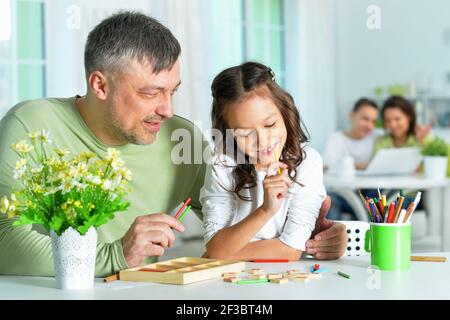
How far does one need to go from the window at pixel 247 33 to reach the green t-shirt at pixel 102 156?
439 centimetres

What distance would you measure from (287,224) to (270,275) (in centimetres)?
41

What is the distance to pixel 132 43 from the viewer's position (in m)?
2.02

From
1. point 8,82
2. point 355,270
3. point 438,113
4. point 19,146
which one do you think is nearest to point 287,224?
point 355,270

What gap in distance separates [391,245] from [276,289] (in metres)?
0.34

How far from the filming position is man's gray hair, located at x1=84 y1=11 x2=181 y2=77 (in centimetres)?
201

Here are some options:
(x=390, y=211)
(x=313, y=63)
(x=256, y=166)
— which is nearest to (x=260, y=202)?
(x=256, y=166)

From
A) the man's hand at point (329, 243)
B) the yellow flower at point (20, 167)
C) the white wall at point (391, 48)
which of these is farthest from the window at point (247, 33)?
the yellow flower at point (20, 167)

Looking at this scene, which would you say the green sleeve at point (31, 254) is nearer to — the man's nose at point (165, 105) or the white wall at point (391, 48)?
the man's nose at point (165, 105)

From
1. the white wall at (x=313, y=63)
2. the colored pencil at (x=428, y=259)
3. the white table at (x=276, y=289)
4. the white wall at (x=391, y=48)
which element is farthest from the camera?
the white wall at (x=391, y=48)

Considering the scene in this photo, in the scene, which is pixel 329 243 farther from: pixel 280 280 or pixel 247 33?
pixel 247 33

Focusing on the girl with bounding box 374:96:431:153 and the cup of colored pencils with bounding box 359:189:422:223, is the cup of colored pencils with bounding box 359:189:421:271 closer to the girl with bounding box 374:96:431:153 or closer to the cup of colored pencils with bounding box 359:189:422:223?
the cup of colored pencils with bounding box 359:189:422:223

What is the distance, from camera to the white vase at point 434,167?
473 cm

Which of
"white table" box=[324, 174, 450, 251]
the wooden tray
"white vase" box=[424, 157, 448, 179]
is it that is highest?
the wooden tray

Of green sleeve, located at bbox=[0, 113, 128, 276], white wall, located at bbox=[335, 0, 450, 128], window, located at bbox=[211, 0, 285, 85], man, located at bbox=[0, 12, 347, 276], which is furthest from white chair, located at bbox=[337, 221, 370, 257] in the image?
white wall, located at bbox=[335, 0, 450, 128]
